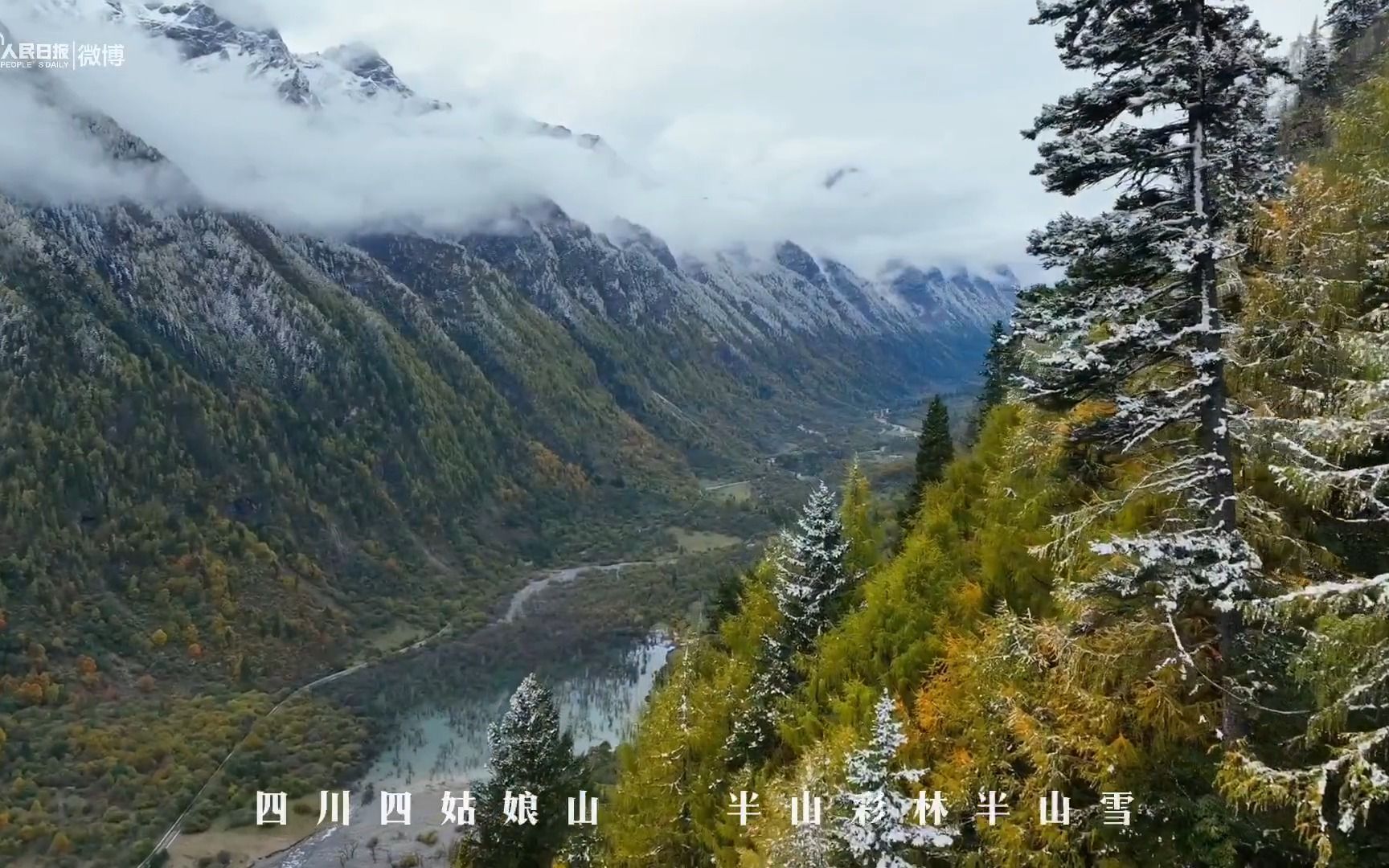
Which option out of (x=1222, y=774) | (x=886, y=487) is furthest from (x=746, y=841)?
(x=886, y=487)

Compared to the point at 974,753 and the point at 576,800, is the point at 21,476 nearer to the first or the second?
the point at 576,800

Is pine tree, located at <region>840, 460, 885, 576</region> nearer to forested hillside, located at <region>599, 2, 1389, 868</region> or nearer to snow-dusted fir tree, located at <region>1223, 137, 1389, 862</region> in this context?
forested hillside, located at <region>599, 2, 1389, 868</region>

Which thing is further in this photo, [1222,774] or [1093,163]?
[1093,163]

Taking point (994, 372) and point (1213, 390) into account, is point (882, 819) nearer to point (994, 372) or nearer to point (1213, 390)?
point (1213, 390)

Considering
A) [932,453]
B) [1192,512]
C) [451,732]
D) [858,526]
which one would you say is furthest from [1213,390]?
[451,732]

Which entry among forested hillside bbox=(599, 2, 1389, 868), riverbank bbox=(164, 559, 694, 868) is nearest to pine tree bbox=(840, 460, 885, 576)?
forested hillside bbox=(599, 2, 1389, 868)

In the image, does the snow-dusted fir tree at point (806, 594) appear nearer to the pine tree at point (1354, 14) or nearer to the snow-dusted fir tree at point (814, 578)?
the snow-dusted fir tree at point (814, 578)
